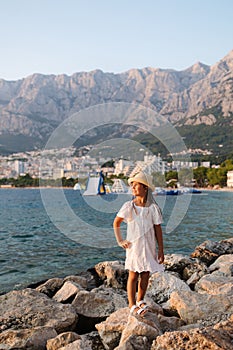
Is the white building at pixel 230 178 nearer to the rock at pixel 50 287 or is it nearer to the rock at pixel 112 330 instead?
the rock at pixel 50 287

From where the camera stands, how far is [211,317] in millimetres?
6133

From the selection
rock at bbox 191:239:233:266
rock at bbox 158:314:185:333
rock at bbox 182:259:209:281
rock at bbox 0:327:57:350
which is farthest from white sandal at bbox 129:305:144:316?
rock at bbox 191:239:233:266

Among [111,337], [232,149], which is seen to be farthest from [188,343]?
[232,149]

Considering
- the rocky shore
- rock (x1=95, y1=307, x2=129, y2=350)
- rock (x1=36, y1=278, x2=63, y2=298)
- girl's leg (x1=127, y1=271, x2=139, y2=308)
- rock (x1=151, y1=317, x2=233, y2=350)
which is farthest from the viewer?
rock (x1=36, y1=278, x2=63, y2=298)

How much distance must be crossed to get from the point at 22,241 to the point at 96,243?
165 inches

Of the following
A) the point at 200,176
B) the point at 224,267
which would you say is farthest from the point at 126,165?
the point at 224,267

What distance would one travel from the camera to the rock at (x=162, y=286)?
7582 mm

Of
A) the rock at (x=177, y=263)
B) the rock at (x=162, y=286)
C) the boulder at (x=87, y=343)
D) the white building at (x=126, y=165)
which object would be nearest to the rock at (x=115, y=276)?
the rock at (x=162, y=286)

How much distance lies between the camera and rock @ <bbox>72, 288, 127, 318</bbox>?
270 inches

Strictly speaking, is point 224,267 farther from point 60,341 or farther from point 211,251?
point 60,341

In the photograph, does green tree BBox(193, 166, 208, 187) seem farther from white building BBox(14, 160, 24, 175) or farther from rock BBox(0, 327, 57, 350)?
rock BBox(0, 327, 57, 350)

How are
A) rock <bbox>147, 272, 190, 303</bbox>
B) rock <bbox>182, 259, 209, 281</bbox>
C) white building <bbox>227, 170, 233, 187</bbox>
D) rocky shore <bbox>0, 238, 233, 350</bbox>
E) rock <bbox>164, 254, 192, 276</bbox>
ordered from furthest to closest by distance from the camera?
white building <bbox>227, 170, 233, 187</bbox> < rock <bbox>164, 254, 192, 276</bbox> < rock <bbox>182, 259, 209, 281</bbox> < rock <bbox>147, 272, 190, 303</bbox> < rocky shore <bbox>0, 238, 233, 350</bbox>

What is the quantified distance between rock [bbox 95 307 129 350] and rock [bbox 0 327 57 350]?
→ 2.49ft

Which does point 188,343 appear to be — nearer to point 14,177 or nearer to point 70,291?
point 70,291
